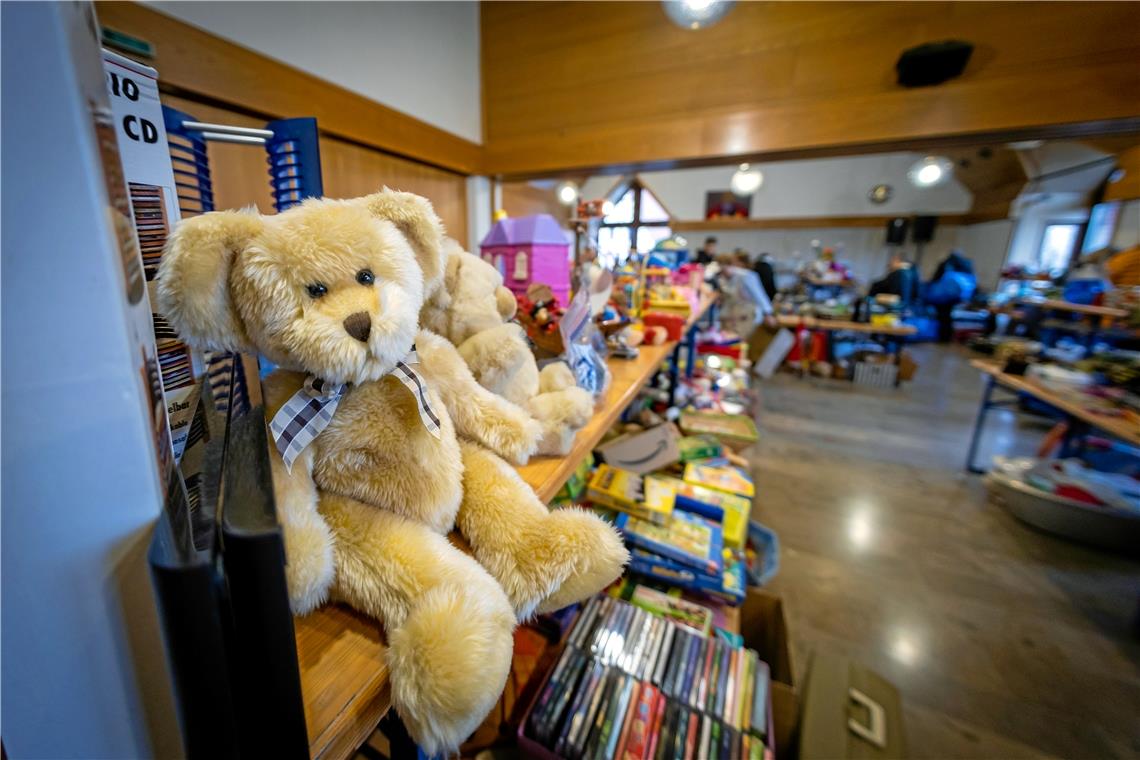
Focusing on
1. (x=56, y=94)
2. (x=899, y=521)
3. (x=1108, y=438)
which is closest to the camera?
(x=56, y=94)

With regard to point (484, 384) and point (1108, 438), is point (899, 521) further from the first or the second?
point (484, 384)

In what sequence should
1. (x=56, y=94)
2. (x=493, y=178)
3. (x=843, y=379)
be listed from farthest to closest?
1. (x=843, y=379)
2. (x=493, y=178)
3. (x=56, y=94)

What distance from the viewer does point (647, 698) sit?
744 mm

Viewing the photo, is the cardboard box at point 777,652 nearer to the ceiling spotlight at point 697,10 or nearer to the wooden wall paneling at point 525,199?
the ceiling spotlight at point 697,10

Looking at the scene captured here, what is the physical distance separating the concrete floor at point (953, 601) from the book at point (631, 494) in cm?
90

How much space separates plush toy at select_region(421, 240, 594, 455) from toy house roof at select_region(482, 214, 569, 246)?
318 millimetres

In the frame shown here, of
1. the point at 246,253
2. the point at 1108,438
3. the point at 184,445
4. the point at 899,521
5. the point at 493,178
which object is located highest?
the point at 493,178

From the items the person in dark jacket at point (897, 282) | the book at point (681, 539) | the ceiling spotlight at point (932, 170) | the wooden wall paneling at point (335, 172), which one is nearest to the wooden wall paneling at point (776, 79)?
the wooden wall paneling at point (335, 172)

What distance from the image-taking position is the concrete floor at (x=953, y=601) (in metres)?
1.29

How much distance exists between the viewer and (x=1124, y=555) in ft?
6.63

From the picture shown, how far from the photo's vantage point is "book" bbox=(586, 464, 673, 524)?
1111mm

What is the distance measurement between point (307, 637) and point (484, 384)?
0.32m

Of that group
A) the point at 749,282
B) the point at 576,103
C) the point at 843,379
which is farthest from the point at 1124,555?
the point at 576,103

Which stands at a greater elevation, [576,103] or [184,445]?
[576,103]
